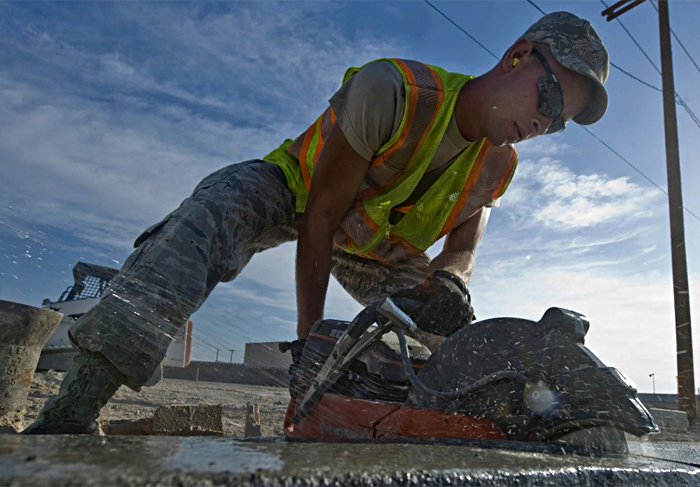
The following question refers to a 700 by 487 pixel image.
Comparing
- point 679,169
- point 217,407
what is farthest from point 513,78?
point 679,169

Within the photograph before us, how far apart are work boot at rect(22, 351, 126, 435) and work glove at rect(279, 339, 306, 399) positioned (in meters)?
0.66

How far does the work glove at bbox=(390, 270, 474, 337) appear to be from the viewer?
1.84 m

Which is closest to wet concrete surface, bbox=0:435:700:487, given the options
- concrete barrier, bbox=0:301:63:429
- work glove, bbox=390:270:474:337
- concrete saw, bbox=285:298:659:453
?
concrete saw, bbox=285:298:659:453

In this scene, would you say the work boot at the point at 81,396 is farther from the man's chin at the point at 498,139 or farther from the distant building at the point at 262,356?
the distant building at the point at 262,356

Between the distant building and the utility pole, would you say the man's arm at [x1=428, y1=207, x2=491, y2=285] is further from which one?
the distant building

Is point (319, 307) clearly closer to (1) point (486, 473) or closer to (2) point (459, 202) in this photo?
(2) point (459, 202)

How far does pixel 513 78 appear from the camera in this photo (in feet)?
7.90

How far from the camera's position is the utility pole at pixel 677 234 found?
8.76 m

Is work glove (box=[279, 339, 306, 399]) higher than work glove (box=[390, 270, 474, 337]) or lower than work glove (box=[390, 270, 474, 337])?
lower

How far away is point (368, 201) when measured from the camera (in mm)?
2621

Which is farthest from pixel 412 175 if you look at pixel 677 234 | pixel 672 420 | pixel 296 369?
pixel 677 234

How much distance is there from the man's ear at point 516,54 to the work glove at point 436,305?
1.19 metres

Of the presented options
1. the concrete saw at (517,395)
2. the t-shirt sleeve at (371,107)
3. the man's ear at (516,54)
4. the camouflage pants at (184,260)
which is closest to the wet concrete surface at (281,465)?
the concrete saw at (517,395)

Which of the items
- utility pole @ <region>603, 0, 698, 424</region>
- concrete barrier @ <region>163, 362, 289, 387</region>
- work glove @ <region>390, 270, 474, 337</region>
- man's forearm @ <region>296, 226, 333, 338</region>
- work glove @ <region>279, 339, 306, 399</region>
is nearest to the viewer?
work glove @ <region>390, 270, 474, 337</region>
